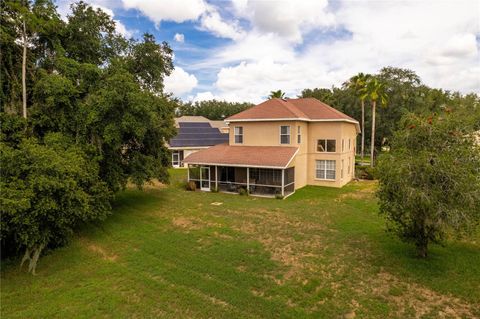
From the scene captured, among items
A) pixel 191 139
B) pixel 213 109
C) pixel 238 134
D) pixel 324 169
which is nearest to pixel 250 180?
pixel 238 134

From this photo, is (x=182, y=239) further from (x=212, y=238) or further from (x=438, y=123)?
(x=438, y=123)

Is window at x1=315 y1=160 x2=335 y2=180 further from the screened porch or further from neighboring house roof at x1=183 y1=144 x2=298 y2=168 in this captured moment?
neighboring house roof at x1=183 y1=144 x2=298 y2=168

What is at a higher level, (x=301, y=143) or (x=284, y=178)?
(x=301, y=143)

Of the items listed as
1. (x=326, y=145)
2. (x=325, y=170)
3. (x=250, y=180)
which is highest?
(x=326, y=145)

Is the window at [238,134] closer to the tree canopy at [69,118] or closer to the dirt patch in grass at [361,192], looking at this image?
the tree canopy at [69,118]

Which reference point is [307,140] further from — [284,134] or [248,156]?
[248,156]

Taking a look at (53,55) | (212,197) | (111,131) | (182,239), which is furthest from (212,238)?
(53,55)

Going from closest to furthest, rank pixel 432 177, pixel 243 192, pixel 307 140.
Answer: pixel 432 177 < pixel 243 192 < pixel 307 140
